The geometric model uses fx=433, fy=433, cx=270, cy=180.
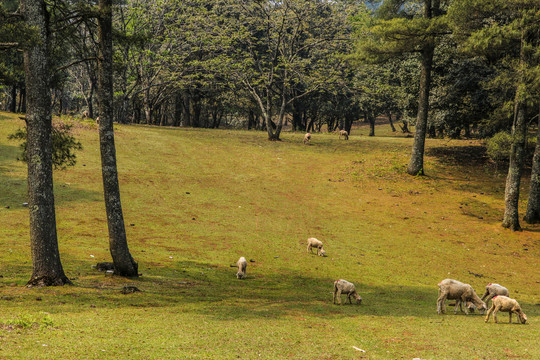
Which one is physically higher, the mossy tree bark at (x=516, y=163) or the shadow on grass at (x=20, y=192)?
the mossy tree bark at (x=516, y=163)

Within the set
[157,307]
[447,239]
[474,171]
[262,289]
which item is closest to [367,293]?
[262,289]

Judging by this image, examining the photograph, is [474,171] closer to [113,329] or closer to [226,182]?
[226,182]

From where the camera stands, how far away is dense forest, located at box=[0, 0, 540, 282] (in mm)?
12250

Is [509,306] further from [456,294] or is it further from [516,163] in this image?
[516,163]

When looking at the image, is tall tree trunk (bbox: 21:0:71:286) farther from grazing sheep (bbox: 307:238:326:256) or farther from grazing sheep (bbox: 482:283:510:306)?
grazing sheep (bbox: 482:283:510:306)

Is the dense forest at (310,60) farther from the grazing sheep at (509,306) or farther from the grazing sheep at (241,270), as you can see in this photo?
the grazing sheep at (509,306)

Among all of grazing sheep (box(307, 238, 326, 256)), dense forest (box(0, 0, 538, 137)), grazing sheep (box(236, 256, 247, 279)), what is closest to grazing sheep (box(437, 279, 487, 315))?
grazing sheep (box(236, 256, 247, 279))

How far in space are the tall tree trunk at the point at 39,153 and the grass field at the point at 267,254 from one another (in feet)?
2.42

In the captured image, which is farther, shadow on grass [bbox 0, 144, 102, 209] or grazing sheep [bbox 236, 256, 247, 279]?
shadow on grass [bbox 0, 144, 102, 209]

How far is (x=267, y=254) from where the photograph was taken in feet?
66.0

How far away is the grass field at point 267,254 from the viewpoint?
8.90 m

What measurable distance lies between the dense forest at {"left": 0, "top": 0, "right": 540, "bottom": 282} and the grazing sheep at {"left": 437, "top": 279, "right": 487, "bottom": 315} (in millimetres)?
9741

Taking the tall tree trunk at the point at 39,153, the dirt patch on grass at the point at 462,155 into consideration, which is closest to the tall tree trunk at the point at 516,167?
the dirt patch on grass at the point at 462,155

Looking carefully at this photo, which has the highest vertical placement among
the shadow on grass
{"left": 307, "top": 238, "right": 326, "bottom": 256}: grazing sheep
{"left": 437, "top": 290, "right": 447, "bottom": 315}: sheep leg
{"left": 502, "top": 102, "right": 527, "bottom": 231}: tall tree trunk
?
{"left": 502, "top": 102, "right": 527, "bottom": 231}: tall tree trunk
